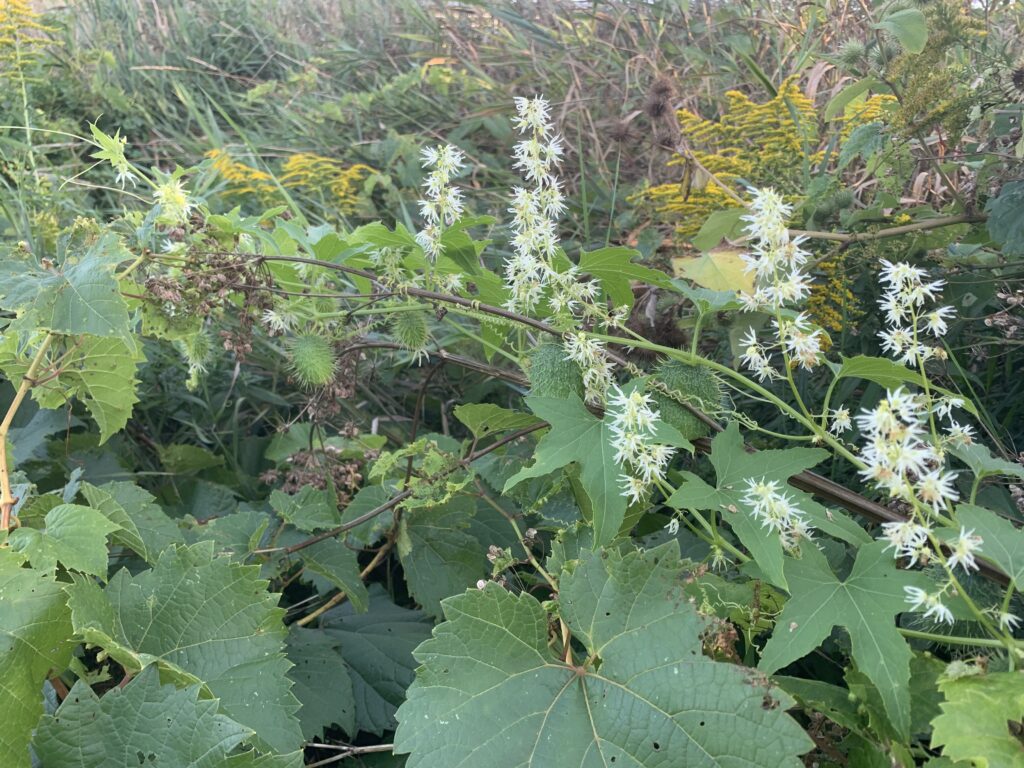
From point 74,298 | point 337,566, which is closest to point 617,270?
point 337,566

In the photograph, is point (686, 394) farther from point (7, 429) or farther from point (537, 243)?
point (7, 429)

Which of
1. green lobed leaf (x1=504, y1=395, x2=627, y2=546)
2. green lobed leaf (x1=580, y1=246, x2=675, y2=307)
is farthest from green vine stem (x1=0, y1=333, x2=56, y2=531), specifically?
green lobed leaf (x1=580, y1=246, x2=675, y2=307)

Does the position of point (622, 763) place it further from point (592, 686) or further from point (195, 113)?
point (195, 113)

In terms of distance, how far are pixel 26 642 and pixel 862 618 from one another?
106 centimetres

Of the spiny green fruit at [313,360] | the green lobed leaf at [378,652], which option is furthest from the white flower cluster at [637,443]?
the green lobed leaf at [378,652]

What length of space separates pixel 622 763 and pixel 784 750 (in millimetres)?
193

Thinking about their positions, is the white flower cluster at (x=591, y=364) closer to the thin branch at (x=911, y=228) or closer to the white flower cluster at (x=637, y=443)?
the white flower cluster at (x=637, y=443)

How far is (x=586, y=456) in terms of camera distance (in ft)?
3.67

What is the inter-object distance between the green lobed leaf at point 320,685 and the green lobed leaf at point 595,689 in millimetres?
485

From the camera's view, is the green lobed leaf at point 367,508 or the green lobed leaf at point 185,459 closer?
the green lobed leaf at point 367,508

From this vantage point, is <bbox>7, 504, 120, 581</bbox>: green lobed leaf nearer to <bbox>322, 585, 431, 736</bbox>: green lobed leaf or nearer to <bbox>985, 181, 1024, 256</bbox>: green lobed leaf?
<bbox>322, 585, 431, 736</bbox>: green lobed leaf

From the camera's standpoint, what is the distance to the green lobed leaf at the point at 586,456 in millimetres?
1091

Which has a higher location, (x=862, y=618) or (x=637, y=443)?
→ (x=637, y=443)

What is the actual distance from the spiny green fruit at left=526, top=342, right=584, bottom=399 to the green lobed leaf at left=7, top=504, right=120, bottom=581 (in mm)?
672
